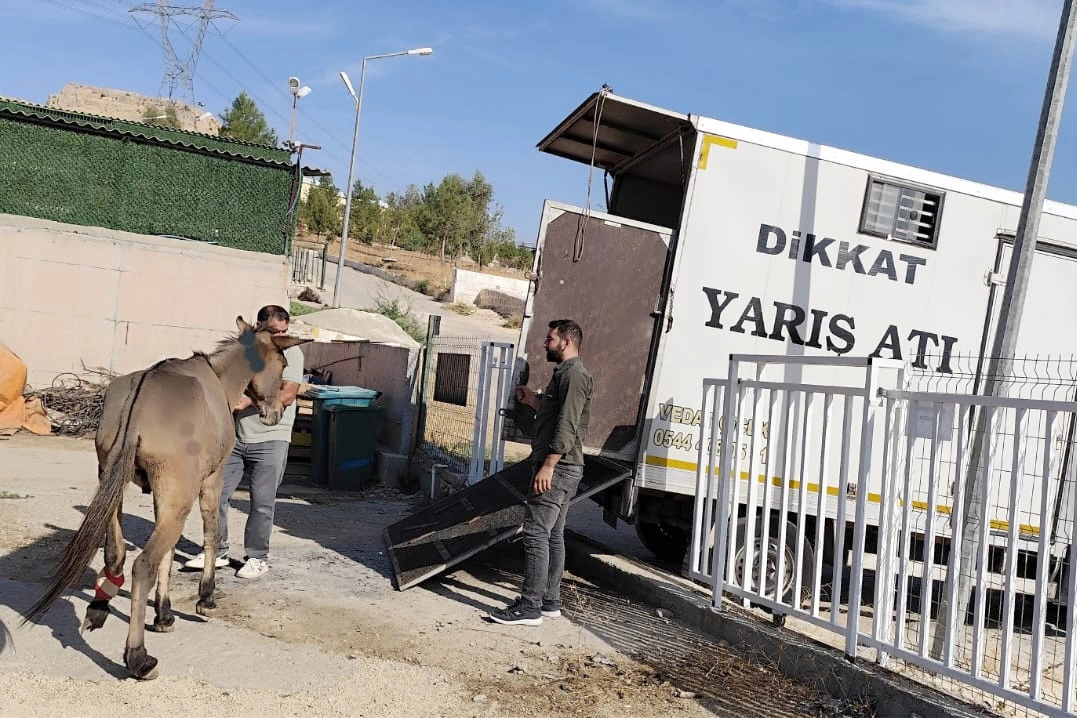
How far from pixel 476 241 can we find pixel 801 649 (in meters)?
54.4

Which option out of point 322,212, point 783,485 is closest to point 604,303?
point 783,485

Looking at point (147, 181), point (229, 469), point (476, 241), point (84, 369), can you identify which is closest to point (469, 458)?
point (229, 469)

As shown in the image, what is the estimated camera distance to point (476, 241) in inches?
2317

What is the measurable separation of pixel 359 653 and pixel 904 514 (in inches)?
123

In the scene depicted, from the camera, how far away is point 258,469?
7.03 metres

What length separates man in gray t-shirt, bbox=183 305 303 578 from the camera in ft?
22.7

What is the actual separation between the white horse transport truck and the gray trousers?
205 centimetres

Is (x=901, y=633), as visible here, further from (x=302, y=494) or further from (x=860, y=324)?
(x=302, y=494)

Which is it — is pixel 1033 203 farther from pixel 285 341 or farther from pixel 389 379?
pixel 389 379

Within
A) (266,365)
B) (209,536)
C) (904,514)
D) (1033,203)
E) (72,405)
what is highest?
(1033,203)

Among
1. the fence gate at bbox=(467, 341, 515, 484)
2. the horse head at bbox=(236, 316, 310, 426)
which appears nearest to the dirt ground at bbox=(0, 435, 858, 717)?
the horse head at bbox=(236, 316, 310, 426)

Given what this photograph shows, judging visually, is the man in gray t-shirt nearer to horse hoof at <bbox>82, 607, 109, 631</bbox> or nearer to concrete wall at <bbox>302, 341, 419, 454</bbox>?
horse hoof at <bbox>82, 607, 109, 631</bbox>

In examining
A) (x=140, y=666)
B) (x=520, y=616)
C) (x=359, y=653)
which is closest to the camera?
(x=140, y=666)

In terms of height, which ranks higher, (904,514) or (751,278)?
(751,278)
